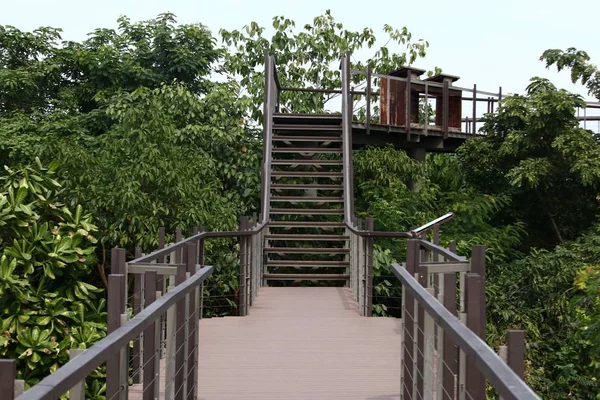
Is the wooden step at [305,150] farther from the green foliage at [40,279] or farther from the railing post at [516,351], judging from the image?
the railing post at [516,351]

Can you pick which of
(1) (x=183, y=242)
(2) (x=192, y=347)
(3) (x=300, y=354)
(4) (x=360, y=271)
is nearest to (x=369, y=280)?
(4) (x=360, y=271)

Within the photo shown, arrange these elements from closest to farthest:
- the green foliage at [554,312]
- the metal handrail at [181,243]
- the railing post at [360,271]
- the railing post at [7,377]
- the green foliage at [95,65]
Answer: the railing post at [7,377] < the metal handrail at [181,243] < the railing post at [360,271] < the green foliage at [554,312] < the green foliage at [95,65]

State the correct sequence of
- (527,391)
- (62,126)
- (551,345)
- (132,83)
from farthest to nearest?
(132,83) < (62,126) < (551,345) < (527,391)

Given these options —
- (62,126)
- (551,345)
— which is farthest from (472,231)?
(62,126)

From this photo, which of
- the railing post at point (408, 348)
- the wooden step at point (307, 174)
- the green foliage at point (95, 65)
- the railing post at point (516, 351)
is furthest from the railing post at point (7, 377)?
the green foliage at point (95, 65)

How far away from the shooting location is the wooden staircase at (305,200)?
10617 mm

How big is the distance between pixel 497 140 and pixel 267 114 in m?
4.36

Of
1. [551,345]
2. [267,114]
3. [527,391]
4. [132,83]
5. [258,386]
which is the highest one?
[132,83]

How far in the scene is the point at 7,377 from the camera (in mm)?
1372

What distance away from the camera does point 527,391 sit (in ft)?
5.15

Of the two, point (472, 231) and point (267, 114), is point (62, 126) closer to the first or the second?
point (267, 114)

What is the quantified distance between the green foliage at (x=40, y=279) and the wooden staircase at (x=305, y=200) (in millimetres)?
2554

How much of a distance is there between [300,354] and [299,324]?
125cm

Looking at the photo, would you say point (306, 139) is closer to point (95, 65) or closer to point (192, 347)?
point (95, 65)
